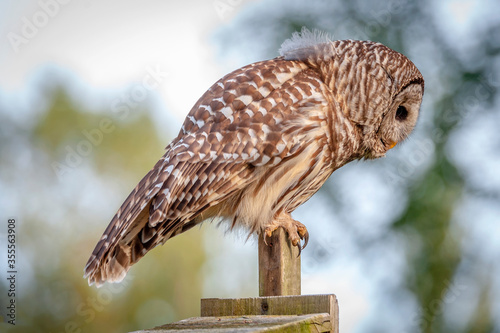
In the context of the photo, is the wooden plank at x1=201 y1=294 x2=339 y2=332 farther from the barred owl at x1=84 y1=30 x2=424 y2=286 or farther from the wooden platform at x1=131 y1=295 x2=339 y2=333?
the barred owl at x1=84 y1=30 x2=424 y2=286

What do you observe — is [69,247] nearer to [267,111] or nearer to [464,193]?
[464,193]

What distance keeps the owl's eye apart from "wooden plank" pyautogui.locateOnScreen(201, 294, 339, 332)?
79.5 inches

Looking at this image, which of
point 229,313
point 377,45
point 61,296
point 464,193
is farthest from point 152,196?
point 61,296

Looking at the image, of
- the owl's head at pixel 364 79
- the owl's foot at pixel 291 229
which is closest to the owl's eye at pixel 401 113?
the owl's head at pixel 364 79

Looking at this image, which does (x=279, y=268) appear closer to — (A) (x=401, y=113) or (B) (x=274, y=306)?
(B) (x=274, y=306)

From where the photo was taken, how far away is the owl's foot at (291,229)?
3.69 m

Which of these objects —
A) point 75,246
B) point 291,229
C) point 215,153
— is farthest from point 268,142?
point 75,246

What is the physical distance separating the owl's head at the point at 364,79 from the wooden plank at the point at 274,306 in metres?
1.53

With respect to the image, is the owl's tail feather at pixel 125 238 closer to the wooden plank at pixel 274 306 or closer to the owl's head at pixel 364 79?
the wooden plank at pixel 274 306

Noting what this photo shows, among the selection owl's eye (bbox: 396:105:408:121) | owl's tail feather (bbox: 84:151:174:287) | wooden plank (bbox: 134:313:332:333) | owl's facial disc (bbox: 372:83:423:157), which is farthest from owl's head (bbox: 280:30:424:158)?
wooden plank (bbox: 134:313:332:333)

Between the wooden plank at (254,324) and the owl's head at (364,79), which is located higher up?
the owl's head at (364,79)

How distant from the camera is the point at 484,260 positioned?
9.19 meters

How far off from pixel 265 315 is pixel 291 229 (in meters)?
0.94

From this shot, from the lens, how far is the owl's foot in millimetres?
3691
